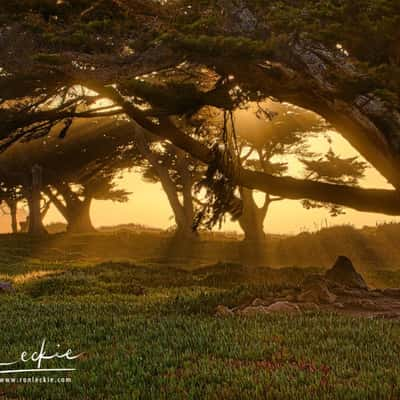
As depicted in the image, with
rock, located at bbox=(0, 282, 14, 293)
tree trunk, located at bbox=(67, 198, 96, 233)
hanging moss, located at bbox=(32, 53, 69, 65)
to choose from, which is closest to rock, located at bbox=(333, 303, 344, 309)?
hanging moss, located at bbox=(32, 53, 69, 65)

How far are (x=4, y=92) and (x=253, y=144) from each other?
78.6 feet

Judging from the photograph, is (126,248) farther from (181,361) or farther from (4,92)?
(181,361)

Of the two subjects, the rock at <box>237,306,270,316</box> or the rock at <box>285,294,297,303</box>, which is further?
the rock at <box>285,294,297,303</box>

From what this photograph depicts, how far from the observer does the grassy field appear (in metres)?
6.29

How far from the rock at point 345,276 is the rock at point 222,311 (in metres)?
4.57

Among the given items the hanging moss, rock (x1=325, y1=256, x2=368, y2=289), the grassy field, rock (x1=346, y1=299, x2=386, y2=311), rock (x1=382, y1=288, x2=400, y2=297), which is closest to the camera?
the grassy field

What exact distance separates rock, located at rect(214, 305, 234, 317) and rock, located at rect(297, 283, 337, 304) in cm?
201

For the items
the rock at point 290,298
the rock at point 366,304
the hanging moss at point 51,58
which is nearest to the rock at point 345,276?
the rock at point 366,304

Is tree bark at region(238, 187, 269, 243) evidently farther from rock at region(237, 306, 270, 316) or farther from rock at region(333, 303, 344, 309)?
rock at region(237, 306, 270, 316)

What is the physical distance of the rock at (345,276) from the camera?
1469cm

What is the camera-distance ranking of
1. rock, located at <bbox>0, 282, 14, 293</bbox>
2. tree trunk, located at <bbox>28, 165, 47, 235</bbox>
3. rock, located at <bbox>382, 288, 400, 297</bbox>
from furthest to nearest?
tree trunk, located at <bbox>28, 165, 47, 235</bbox> → rock, located at <bbox>0, 282, 14, 293</bbox> → rock, located at <bbox>382, 288, 400, 297</bbox>

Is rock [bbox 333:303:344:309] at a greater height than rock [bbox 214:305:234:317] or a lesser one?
lesser

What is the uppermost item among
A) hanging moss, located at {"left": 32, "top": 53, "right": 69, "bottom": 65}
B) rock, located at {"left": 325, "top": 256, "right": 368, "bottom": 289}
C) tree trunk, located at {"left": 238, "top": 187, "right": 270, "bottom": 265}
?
hanging moss, located at {"left": 32, "top": 53, "right": 69, "bottom": 65}

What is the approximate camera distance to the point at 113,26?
12555 millimetres
